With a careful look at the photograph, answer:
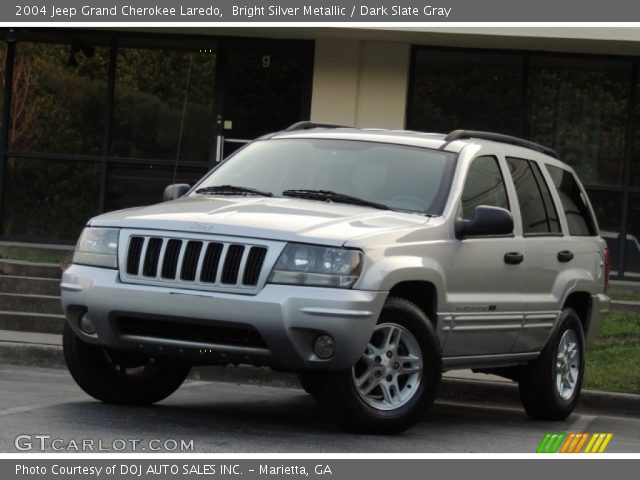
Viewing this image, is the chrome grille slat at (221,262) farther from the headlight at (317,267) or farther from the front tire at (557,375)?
the front tire at (557,375)

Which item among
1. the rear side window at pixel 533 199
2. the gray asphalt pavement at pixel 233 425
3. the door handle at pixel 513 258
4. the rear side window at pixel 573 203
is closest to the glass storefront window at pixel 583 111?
the rear side window at pixel 573 203

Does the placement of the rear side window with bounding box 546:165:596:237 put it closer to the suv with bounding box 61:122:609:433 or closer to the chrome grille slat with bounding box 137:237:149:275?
the suv with bounding box 61:122:609:433

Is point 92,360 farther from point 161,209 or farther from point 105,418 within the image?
point 161,209

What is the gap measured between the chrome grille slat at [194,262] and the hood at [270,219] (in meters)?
0.07

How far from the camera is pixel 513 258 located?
9.12m

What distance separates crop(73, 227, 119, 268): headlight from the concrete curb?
3269 millimetres

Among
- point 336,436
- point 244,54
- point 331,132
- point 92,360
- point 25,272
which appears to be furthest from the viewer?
point 244,54

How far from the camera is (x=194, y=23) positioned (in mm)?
16922

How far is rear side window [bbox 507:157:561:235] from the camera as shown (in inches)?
380

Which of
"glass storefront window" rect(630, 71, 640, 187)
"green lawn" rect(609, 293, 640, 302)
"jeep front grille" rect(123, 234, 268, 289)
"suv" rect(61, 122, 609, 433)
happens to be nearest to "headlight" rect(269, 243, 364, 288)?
"suv" rect(61, 122, 609, 433)

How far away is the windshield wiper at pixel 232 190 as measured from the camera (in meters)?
8.78

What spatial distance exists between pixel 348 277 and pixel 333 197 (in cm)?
115

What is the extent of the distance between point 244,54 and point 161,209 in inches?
394
